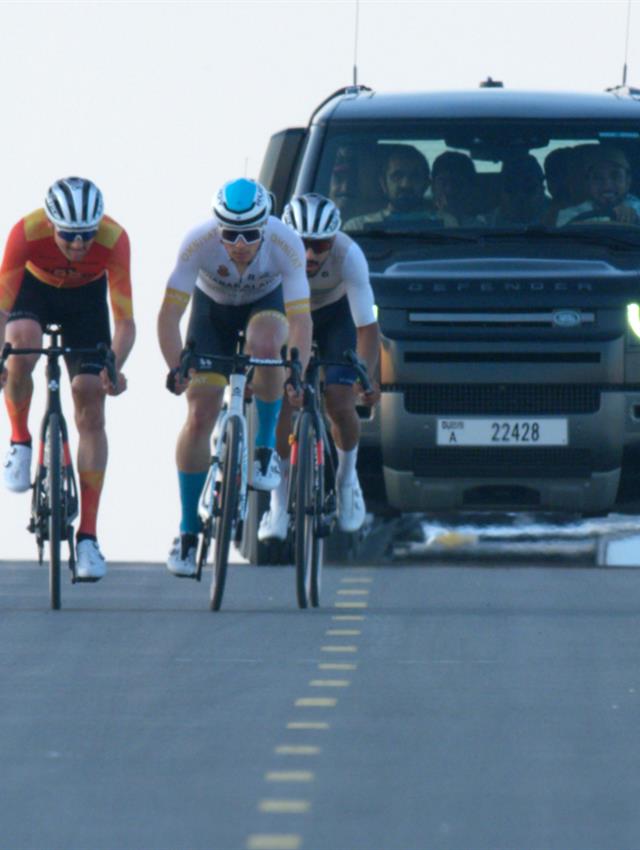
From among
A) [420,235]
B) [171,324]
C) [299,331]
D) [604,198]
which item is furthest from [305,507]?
[604,198]

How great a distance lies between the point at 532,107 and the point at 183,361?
4.67 metres

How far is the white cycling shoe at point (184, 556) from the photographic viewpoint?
513 inches

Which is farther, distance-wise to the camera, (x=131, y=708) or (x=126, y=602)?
(x=126, y=602)

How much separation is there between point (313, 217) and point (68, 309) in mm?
1437

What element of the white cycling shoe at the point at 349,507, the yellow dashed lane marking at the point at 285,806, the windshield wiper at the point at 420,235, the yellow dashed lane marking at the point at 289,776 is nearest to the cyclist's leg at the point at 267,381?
the white cycling shoe at the point at 349,507

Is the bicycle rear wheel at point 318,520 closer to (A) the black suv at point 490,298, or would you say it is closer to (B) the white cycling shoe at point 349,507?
(B) the white cycling shoe at point 349,507

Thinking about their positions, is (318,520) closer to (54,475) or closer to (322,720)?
(54,475)

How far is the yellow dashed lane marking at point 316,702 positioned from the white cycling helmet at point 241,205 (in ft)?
12.0

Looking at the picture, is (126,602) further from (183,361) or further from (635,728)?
(635,728)

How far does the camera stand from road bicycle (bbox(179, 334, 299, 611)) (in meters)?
12.5

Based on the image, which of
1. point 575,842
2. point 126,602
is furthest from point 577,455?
point 575,842

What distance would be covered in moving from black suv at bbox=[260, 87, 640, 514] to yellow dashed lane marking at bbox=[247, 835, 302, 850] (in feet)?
30.2

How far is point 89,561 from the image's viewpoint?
1343 cm

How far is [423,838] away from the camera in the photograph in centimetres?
679
